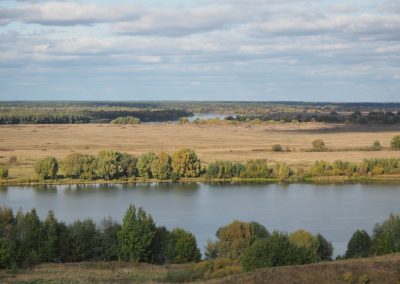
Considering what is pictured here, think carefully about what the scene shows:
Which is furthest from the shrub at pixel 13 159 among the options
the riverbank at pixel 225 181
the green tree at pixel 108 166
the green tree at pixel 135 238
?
the green tree at pixel 135 238

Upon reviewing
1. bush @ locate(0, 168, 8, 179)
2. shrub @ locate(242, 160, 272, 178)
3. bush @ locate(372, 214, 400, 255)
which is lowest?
bush @ locate(0, 168, 8, 179)

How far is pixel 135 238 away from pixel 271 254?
494cm

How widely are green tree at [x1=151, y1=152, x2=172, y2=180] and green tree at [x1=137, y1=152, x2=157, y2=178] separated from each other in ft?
0.80

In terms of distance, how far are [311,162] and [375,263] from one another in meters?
29.8

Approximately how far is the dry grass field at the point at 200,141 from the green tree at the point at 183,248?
68.3 ft

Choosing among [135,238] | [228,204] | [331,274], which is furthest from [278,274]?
[228,204]

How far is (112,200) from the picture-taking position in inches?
1232

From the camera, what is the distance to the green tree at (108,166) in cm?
3834

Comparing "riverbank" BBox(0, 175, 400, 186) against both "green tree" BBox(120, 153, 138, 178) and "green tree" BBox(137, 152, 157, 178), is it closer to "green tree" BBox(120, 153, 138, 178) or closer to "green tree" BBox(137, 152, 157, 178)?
"green tree" BBox(137, 152, 157, 178)

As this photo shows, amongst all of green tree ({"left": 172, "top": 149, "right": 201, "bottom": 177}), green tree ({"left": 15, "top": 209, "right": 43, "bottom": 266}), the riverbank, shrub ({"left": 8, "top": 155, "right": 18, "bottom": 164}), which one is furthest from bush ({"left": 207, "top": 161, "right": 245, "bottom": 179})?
green tree ({"left": 15, "top": 209, "right": 43, "bottom": 266})

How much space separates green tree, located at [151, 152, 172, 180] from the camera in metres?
38.2

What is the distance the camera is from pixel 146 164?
38.8 meters

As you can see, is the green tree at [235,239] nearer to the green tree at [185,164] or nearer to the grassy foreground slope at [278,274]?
the grassy foreground slope at [278,274]

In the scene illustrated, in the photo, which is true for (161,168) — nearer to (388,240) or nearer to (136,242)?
(136,242)
